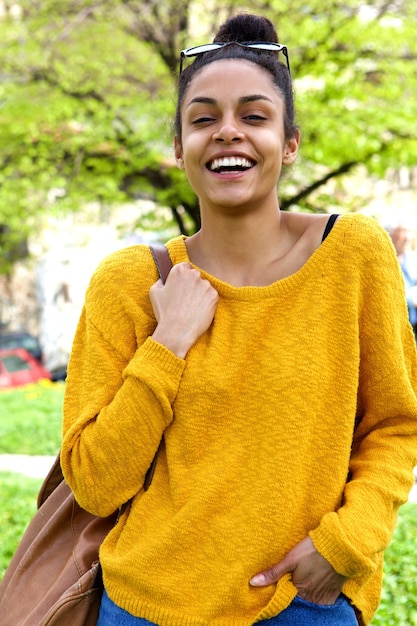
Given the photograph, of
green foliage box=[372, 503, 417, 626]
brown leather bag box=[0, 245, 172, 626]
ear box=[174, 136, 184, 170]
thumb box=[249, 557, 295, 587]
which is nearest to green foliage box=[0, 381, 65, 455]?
green foliage box=[372, 503, 417, 626]

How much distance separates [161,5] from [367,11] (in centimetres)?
295

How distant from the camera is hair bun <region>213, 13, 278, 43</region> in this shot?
2006 millimetres

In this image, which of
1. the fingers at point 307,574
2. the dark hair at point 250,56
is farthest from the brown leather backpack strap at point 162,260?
the fingers at point 307,574

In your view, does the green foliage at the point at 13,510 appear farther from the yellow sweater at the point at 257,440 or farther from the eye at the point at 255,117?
the eye at the point at 255,117

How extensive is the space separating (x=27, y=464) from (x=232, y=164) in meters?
7.63

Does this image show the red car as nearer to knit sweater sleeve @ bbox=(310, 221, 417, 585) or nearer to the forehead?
the forehead

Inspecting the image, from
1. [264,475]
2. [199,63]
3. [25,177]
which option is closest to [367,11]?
[25,177]

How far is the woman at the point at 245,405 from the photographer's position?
1.70 metres

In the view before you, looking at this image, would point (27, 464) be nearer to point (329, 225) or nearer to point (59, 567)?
point (59, 567)

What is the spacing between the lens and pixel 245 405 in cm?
174

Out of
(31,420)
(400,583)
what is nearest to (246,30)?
(400,583)

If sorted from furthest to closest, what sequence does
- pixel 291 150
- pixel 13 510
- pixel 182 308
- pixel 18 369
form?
pixel 18 369
pixel 13 510
pixel 291 150
pixel 182 308

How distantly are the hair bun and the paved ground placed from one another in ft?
21.7

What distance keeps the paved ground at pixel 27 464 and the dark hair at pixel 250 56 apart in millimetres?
6569
